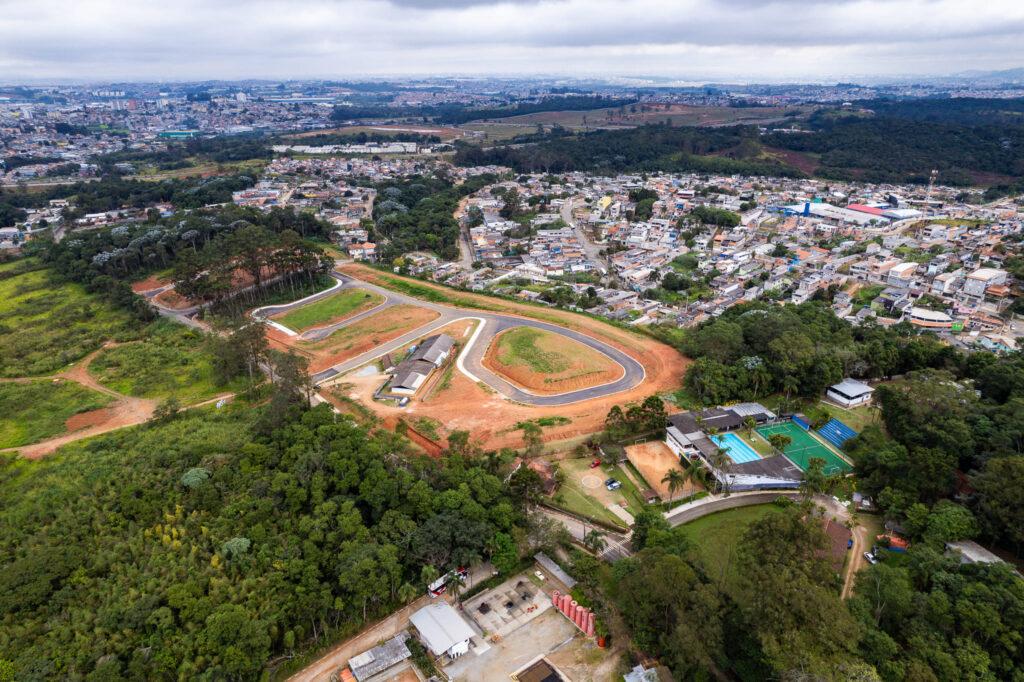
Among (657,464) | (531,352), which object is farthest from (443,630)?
(531,352)

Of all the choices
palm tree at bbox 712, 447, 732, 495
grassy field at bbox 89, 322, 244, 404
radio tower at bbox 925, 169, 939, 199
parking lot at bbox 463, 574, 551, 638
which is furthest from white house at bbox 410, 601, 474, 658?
radio tower at bbox 925, 169, 939, 199

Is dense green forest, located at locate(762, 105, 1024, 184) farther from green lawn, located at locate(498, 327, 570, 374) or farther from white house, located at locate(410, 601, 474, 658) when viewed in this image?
white house, located at locate(410, 601, 474, 658)

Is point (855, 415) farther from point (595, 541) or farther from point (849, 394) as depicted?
point (595, 541)

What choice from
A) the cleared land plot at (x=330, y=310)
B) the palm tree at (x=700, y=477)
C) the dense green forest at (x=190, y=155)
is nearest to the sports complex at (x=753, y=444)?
the palm tree at (x=700, y=477)

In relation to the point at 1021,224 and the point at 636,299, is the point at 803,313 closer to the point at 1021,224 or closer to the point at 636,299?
the point at 636,299

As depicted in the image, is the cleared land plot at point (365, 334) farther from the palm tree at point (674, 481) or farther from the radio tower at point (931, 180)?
the radio tower at point (931, 180)

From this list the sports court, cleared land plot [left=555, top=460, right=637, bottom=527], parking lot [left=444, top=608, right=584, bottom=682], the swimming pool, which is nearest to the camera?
parking lot [left=444, top=608, right=584, bottom=682]
